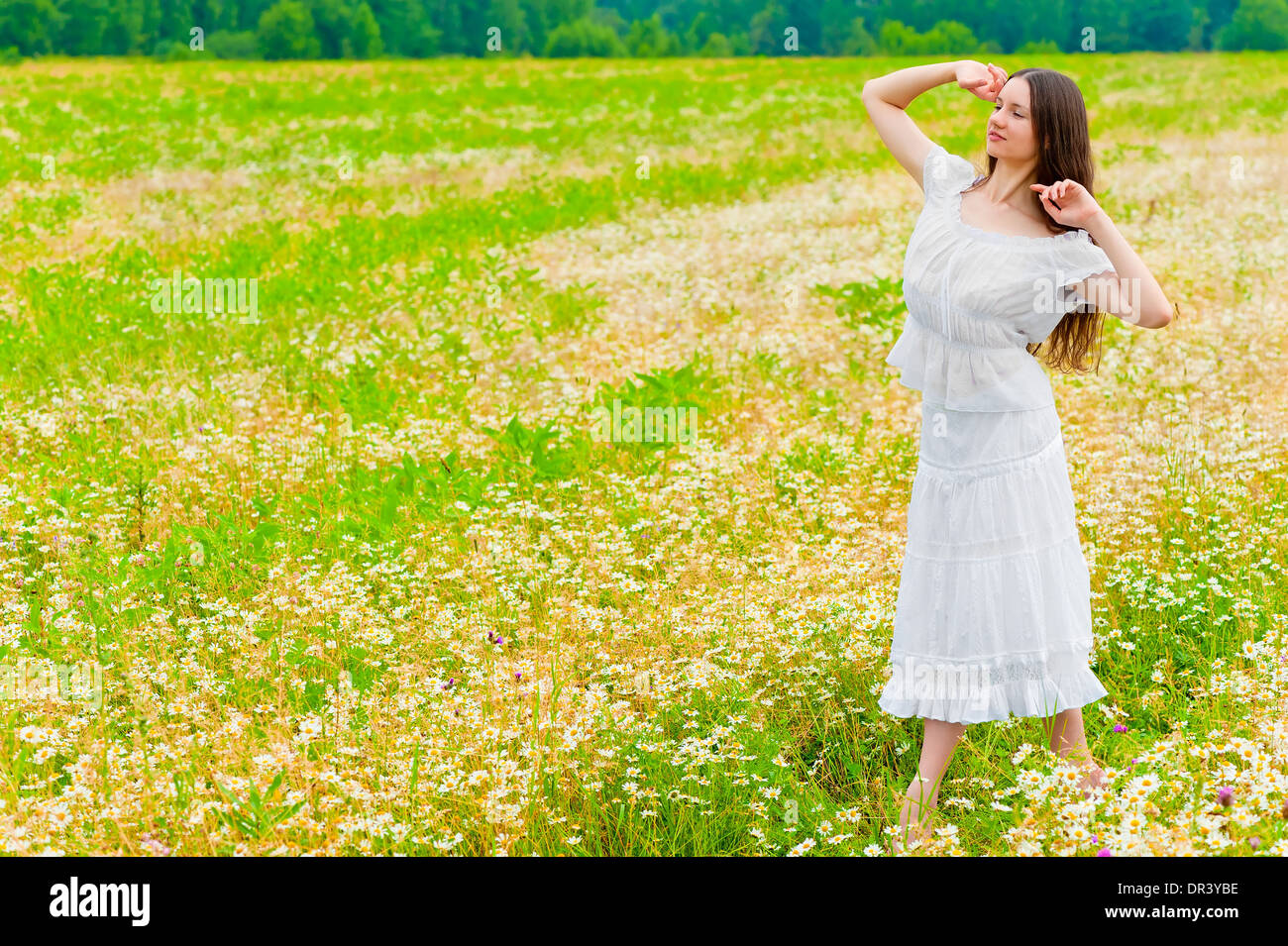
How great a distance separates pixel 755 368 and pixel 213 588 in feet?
18.1

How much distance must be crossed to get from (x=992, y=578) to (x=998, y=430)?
0.55m

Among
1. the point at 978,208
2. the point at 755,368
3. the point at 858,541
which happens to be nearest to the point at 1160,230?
the point at 755,368

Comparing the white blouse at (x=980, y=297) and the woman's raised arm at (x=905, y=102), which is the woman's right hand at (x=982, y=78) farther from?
the white blouse at (x=980, y=297)

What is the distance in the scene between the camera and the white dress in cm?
419

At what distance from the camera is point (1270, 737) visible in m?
4.57

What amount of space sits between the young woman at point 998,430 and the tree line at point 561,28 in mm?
58696

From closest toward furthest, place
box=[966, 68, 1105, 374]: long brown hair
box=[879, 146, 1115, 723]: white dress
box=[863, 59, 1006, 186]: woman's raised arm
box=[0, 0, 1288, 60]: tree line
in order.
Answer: box=[966, 68, 1105, 374]: long brown hair
box=[879, 146, 1115, 723]: white dress
box=[863, 59, 1006, 186]: woman's raised arm
box=[0, 0, 1288, 60]: tree line

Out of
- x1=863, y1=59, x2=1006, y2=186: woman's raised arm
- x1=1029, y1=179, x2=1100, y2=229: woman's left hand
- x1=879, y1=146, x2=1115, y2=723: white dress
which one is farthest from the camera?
x1=863, y1=59, x2=1006, y2=186: woman's raised arm

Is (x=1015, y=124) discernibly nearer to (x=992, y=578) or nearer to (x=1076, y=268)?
(x=1076, y=268)

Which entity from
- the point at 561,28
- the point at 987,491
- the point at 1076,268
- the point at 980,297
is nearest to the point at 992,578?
the point at 987,491

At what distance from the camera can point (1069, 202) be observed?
3982mm

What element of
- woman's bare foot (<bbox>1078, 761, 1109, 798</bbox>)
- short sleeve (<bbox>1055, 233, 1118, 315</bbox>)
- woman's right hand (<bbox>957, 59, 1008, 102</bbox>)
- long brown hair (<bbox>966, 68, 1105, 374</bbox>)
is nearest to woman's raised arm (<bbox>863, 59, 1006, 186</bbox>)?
woman's right hand (<bbox>957, 59, 1008, 102</bbox>)

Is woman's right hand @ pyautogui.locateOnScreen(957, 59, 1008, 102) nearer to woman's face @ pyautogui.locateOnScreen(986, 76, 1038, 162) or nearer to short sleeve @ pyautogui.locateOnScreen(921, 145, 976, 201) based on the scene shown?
woman's face @ pyautogui.locateOnScreen(986, 76, 1038, 162)

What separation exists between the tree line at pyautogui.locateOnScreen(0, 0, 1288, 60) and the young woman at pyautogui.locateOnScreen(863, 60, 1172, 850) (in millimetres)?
58696
